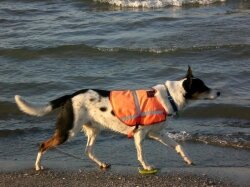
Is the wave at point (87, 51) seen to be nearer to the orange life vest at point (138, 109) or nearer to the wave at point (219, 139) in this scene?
the wave at point (219, 139)

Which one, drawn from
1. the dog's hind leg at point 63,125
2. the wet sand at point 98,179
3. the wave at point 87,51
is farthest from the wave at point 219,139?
the wave at point 87,51

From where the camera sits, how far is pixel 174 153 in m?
8.14

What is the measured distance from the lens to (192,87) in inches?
290

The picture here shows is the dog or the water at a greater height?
the dog

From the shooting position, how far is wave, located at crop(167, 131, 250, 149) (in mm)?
8507

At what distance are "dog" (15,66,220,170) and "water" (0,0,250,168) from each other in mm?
649

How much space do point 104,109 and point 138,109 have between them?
1.34ft

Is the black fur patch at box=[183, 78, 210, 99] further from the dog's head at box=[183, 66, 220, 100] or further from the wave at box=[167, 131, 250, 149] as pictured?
the wave at box=[167, 131, 250, 149]

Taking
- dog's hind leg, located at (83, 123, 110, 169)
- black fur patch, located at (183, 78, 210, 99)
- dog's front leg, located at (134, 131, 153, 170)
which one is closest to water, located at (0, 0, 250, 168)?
dog's hind leg, located at (83, 123, 110, 169)

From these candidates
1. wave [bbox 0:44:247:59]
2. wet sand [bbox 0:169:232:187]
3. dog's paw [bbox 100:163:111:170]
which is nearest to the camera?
wet sand [bbox 0:169:232:187]

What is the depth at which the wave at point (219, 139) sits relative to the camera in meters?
8.51

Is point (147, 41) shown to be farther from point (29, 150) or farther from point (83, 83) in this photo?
point (29, 150)

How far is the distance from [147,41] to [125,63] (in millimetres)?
1763

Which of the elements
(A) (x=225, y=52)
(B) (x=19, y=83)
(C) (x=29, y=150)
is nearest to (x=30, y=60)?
(B) (x=19, y=83)
